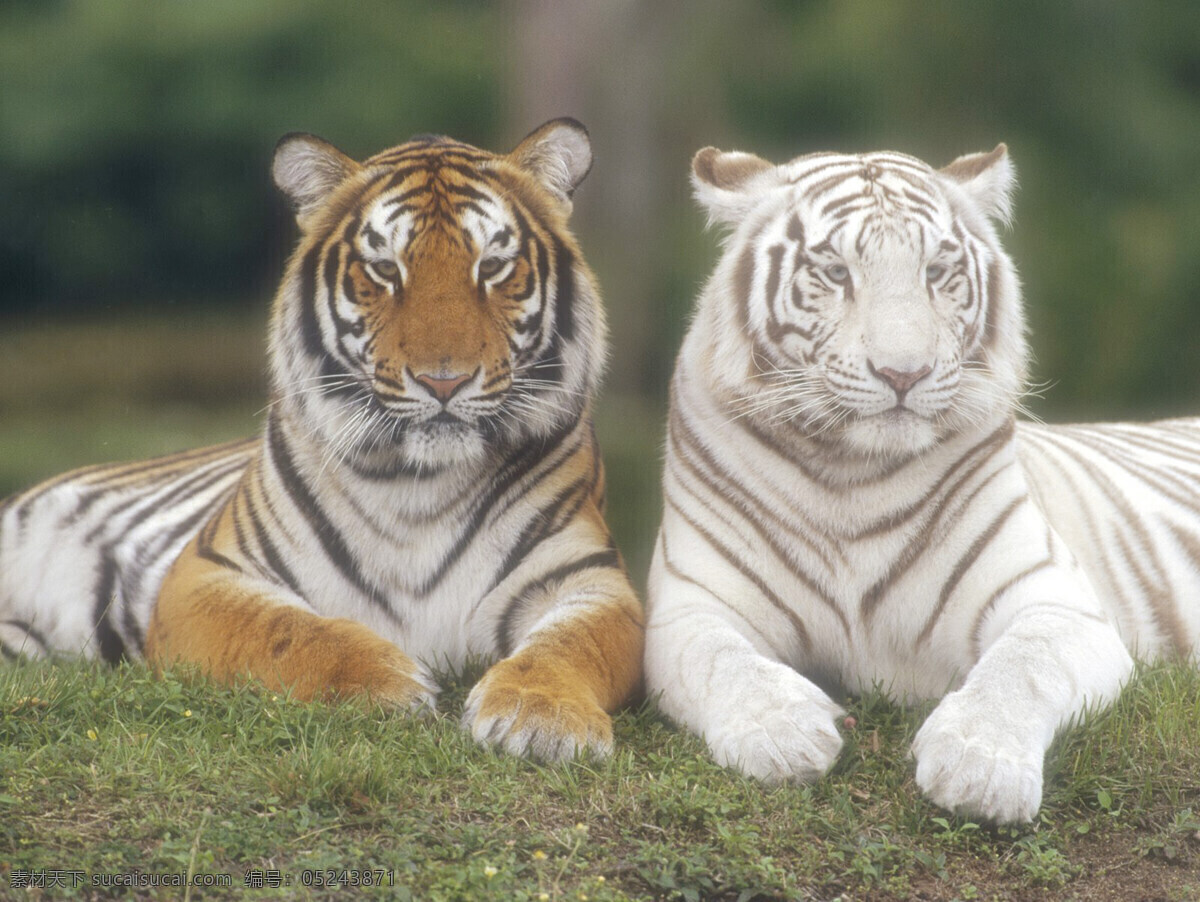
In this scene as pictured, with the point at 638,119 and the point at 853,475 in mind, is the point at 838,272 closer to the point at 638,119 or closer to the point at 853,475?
the point at 853,475

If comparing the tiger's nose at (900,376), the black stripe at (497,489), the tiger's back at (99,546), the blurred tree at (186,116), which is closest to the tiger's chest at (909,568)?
the tiger's nose at (900,376)

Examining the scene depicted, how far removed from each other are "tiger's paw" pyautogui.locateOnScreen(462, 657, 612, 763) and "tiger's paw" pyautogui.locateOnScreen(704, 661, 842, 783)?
0.24 m

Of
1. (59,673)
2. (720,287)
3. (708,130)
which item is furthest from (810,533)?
(708,130)

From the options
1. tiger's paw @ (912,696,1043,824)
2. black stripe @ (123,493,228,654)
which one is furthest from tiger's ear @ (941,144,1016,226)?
black stripe @ (123,493,228,654)

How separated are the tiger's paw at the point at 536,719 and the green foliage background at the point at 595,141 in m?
1.43

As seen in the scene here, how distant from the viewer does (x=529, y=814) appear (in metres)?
2.56

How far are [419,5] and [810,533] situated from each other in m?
5.79

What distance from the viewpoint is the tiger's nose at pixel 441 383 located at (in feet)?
9.98

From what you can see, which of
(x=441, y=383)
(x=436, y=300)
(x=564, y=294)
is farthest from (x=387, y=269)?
(x=564, y=294)

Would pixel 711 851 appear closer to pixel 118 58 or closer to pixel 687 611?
pixel 687 611

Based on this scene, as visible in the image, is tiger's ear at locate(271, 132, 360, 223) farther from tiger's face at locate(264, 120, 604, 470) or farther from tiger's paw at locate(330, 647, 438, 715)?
tiger's paw at locate(330, 647, 438, 715)

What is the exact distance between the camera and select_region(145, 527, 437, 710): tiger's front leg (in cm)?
295

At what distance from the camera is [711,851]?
8.14 feet

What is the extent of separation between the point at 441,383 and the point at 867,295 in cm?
88
